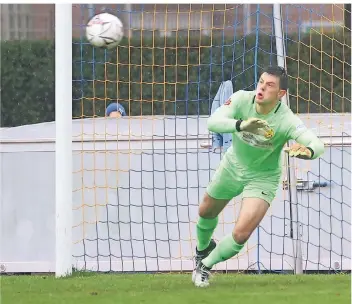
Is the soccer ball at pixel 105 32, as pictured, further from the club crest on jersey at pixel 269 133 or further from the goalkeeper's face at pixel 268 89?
the club crest on jersey at pixel 269 133

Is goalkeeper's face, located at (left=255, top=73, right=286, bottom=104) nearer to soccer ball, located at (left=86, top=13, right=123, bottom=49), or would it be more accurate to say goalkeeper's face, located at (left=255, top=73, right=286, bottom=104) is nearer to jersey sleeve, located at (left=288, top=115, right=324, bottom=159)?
jersey sleeve, located at (left=288, top=115, right=324, bottom=159)

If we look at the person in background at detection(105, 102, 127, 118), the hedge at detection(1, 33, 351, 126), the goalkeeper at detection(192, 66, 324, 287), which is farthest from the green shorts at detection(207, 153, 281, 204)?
the hedge at detection(1, 33, 351, 126)

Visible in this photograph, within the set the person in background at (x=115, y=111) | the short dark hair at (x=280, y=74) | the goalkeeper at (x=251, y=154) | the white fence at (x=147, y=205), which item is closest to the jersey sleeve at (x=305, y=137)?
the goalkeeper at (x=251, y=154)

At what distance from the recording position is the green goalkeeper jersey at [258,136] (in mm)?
7543

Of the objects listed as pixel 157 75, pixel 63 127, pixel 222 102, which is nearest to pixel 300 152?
pixel 63 127

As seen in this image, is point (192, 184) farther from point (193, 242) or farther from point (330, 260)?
point (330, 260)

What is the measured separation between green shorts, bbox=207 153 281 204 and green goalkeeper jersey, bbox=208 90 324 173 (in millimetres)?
48

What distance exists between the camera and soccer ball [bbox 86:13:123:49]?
26.7 feet

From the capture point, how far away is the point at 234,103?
25.2 ft

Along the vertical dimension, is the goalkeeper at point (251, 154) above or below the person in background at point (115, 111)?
below

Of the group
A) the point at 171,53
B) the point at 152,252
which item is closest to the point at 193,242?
the point at 152,252

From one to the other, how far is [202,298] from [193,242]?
10.5ft

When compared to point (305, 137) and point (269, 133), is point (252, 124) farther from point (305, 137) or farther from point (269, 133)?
point (305, 137)

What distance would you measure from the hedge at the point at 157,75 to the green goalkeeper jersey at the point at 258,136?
21.3ft
